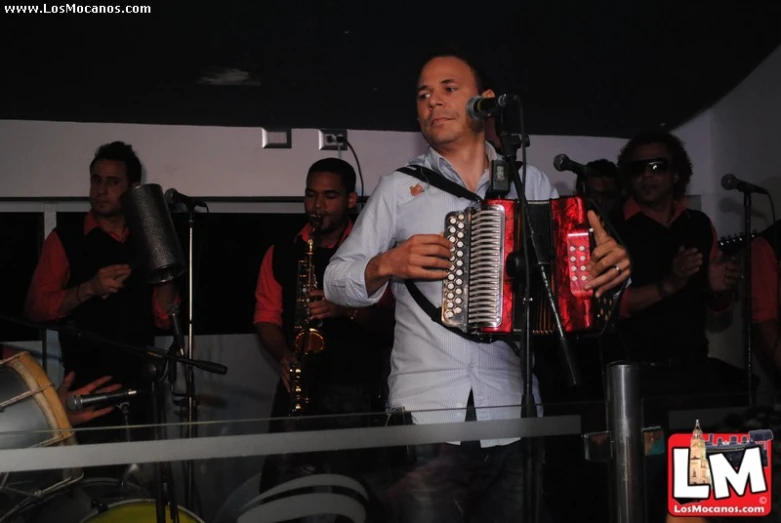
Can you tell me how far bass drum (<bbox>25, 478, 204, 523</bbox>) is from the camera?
181cm

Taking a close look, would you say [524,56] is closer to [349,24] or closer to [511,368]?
[349,24]

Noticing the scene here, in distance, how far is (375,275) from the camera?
243cm

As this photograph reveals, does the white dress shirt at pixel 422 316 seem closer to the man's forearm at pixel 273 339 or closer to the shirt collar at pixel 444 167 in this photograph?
the shirt collar at pixel 444 167

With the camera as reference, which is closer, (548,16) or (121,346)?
(121,346)

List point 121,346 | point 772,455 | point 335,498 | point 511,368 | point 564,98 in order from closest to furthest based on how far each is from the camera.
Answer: point 335,498 < point 772,455 < point 511,368 < point 121,346 < point 564,98

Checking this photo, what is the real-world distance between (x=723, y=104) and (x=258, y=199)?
2.68 m

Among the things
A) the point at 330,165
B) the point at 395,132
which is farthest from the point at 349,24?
the point at 395,132

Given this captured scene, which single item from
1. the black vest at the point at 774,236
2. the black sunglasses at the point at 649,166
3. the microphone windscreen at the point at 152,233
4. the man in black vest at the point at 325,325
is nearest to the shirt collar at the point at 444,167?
the microphone windscreen at the point at 152,233

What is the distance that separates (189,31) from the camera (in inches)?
150

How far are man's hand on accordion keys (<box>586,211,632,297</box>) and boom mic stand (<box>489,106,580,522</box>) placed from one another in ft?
0.42

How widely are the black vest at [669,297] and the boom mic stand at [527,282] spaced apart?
54.7 inches

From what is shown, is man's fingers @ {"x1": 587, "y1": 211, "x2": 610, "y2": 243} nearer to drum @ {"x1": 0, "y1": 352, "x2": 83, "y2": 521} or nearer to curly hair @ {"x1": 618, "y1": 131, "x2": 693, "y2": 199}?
drum @ {"x1": 0, "y1": 352, "x2": 83, "y2": 521}

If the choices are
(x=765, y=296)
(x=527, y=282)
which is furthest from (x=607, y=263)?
(x=765, y=296)

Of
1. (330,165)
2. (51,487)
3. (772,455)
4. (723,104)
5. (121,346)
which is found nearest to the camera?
(51,487)
